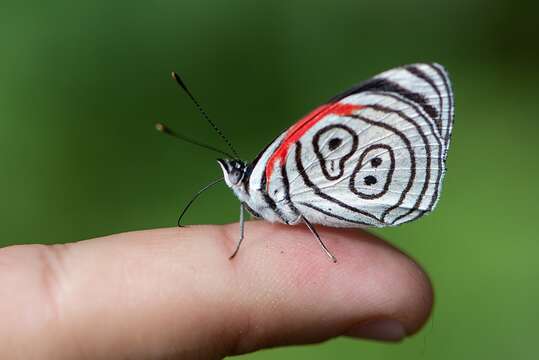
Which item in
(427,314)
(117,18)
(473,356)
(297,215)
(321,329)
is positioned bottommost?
(473,356)

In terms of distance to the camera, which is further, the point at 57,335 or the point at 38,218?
the point at 38,218

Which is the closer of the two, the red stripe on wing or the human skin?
the human skin

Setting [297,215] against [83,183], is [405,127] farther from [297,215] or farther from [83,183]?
[83,183]

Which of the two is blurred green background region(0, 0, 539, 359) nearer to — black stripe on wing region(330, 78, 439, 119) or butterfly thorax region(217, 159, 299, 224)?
butterfly thorax region(217, 159, 299, 224)

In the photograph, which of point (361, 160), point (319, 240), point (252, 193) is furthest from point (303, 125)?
point (319, 240)

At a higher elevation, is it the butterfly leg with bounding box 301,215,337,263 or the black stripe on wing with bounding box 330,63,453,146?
the black stripe on wing with bounding box 330,63,453,146

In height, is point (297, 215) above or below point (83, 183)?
below

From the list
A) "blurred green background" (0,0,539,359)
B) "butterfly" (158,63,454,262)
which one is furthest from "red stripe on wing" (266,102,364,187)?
"blurred green background" (0,0,539,359)

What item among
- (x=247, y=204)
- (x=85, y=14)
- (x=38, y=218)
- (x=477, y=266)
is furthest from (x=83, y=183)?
(x=477, y=266)
